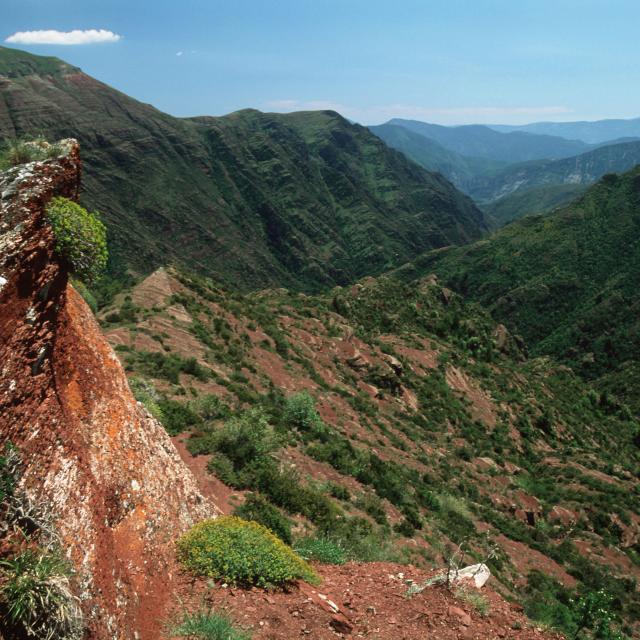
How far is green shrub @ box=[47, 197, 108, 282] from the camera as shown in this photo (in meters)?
6.08

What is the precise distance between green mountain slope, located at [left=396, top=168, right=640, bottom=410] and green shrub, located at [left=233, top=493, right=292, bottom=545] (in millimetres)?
66594

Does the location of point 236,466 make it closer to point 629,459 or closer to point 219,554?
point 219,554

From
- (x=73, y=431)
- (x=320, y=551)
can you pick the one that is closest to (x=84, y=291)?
(x=73, y=431)

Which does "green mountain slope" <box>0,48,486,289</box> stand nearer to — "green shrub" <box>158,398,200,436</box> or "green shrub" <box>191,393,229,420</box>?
"green shrub" <box>191,393,229,420</box>

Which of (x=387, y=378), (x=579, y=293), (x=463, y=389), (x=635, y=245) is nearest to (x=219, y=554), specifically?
(x=387, y=378)

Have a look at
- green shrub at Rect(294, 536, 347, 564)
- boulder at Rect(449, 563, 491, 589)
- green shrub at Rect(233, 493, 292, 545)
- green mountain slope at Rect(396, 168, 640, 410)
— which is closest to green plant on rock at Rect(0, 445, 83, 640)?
green shrub at Rect(294, 536, 347, 564)

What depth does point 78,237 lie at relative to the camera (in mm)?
6289

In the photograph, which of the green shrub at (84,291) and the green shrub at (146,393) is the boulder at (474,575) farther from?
the green shrub at (84,291)

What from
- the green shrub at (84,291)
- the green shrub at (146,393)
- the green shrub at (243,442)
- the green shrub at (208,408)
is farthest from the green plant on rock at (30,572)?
the green shrub at (208,408)

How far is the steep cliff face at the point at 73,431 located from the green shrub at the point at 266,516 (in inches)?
118

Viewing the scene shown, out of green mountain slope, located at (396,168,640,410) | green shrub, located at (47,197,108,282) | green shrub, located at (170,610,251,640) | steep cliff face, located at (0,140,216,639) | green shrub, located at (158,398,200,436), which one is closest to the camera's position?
steep cliff face, located at (0,140,216,639)

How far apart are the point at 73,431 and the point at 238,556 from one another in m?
3.05

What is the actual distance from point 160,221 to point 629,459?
378ft

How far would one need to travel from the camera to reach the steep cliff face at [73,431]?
5.28 meters
